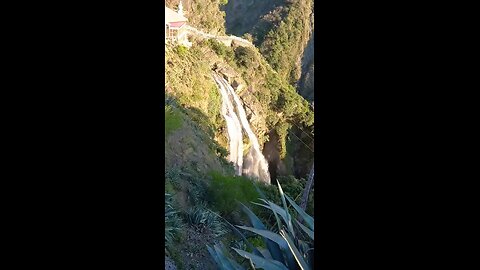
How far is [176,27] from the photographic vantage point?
8.84m

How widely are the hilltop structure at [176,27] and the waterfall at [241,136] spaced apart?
1001 mm

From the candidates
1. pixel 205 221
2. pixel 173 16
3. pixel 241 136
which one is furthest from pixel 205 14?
pixel 205 221

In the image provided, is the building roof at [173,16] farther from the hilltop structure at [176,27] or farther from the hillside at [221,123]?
the hillside at [221,123]

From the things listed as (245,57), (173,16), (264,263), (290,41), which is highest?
(290,41)

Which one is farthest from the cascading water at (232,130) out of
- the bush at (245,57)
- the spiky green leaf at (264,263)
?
the spiky green leaf at (264,263)

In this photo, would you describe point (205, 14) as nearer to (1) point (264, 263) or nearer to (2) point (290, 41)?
(2) point (290, 41)

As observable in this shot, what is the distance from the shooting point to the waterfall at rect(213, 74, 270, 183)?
9367mm

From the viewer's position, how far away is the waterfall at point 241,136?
9367mm

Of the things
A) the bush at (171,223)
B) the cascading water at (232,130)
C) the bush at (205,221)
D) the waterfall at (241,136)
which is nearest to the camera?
the bush at (171,223)

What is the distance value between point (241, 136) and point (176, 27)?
7.36 feet

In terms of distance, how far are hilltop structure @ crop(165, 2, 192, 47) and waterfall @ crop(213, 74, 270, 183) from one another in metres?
1.00
